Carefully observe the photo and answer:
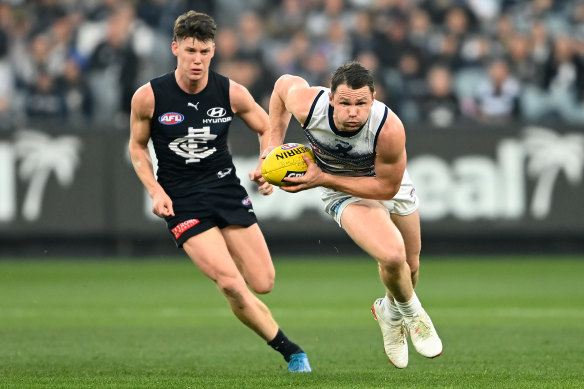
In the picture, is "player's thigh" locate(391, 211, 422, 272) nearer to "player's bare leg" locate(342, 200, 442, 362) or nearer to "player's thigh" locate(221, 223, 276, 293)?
"player's bare leg" locate(342, 200, 442, 362)

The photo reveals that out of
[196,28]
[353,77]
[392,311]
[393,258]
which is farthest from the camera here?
[392,311]

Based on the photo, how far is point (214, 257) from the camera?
812cm

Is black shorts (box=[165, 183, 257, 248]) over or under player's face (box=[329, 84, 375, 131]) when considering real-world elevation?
under

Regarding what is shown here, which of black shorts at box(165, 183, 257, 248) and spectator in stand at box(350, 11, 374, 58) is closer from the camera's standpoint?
black shorts at box(165, 183, 257, 248)

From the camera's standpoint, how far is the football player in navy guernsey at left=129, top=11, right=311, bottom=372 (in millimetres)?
8242

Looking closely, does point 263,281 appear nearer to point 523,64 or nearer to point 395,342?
point 395,342

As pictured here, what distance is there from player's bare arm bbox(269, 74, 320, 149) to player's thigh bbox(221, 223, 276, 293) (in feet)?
2.56

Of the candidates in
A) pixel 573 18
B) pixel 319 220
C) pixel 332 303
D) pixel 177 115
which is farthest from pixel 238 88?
pixel 573 18

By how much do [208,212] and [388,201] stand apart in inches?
58.1

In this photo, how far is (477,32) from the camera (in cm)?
1859

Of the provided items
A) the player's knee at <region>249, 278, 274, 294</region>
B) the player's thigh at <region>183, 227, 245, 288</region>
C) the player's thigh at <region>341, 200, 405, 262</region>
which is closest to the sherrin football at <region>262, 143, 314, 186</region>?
the player's thigh at <region>341, 200, 405, 262</region>

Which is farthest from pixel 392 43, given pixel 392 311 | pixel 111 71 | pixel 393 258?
pixel 393 258

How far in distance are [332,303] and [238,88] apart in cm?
568

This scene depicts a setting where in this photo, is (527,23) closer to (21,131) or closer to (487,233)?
(487,233)
